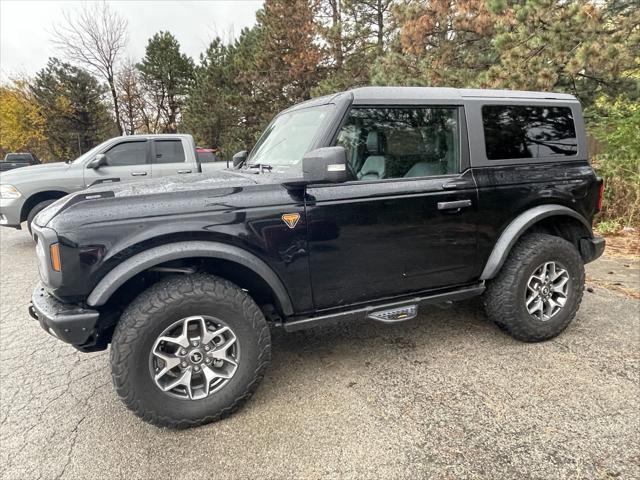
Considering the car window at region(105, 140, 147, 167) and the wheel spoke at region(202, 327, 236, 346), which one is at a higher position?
the car window at region(105, 140, 147, 167)

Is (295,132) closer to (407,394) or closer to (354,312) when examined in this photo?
(354,312)

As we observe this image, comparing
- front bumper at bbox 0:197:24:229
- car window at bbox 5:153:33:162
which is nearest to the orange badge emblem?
front bumper at bbox 0:197:24:229

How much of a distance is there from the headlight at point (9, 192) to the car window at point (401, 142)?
6414 mm

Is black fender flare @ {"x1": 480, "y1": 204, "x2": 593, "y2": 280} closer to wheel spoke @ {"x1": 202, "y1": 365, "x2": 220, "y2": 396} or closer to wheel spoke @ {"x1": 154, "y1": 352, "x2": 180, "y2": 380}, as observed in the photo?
wheel spoke @ {"x1": 202, "y1": 365, "x2": 220, "y2": 396}

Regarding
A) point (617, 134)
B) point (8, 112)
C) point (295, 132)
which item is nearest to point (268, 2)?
point (617, 134)

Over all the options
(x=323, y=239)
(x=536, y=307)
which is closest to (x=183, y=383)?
(x=323, y=239)

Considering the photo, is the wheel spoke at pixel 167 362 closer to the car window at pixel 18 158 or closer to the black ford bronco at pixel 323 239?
the black ford bronco at pixel 323 239

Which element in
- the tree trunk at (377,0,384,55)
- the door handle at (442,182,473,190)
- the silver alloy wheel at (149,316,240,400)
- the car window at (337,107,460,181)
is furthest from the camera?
the tree trunk at (377,0,384,55)

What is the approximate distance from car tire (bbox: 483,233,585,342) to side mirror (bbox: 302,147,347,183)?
170cm

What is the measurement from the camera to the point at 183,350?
228 cm

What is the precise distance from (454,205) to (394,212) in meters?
0.48

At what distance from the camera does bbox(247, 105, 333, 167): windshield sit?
9.12 feet

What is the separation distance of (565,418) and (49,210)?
322 centimetres

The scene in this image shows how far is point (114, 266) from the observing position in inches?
83.4
